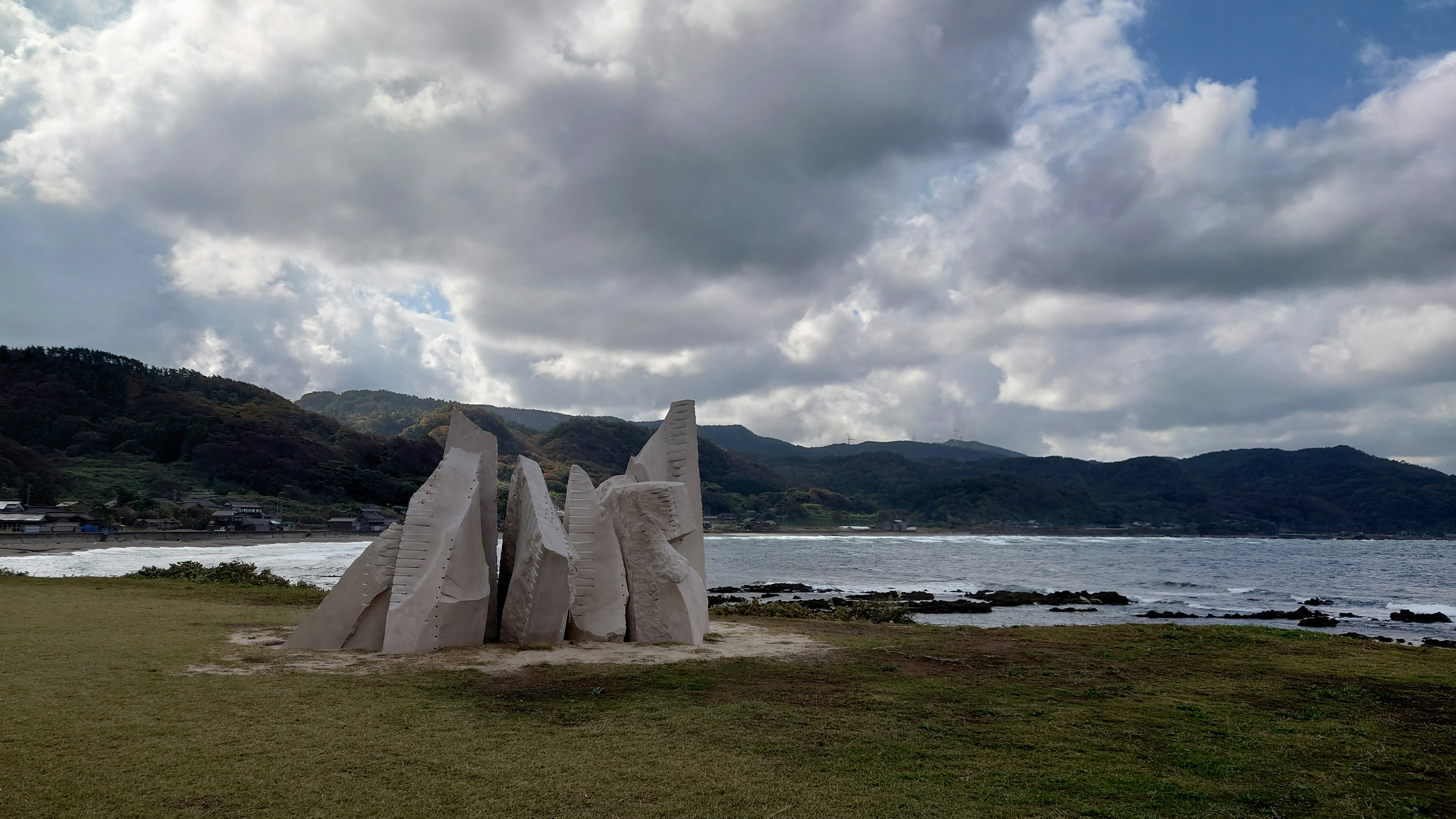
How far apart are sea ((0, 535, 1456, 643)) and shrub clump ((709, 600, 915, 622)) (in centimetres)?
186

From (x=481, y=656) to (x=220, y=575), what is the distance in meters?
18.6

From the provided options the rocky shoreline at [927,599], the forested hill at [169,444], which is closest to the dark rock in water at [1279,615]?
the rocky shoreline at [927,599]

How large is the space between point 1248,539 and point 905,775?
534ft

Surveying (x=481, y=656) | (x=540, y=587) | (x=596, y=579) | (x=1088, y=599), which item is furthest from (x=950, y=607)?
(x=481, y=656)

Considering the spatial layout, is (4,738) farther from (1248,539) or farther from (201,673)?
(1248,539)

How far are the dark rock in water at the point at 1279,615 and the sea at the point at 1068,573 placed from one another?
16.7 inches

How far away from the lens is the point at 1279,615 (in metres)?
32.5

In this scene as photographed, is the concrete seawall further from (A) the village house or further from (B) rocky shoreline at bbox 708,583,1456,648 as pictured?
(B) rocky shoreline at bbox 708,583,1456,648

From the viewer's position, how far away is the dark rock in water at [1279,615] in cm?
3181

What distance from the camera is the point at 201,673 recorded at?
34.5ft

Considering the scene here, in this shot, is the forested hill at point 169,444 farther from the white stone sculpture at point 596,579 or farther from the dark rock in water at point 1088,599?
the white stone sculpture at point 596,579

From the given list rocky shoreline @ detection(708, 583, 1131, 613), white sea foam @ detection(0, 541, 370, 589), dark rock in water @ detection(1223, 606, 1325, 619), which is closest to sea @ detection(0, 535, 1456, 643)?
white sea foam @ detection(0, 541, 370, 589)

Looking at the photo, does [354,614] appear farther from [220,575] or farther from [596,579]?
[220,575]

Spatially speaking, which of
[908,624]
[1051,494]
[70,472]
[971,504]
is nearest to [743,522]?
[971,504]
